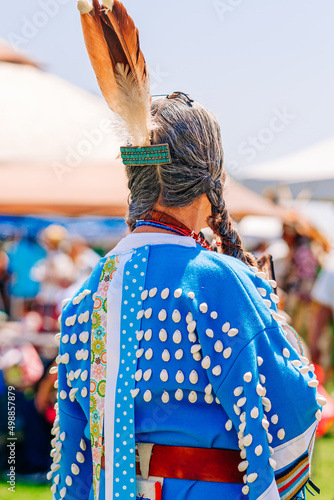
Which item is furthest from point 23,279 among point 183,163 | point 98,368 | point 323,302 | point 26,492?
point 183,163

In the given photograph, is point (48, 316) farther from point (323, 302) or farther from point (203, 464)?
point (203, 464)

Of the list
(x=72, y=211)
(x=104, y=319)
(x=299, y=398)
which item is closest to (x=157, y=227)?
(x=104, y=319)

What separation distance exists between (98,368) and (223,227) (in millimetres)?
472

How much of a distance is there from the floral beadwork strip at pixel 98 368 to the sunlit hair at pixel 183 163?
0.20m

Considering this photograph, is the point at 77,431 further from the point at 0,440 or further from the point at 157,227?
the point at 0,440

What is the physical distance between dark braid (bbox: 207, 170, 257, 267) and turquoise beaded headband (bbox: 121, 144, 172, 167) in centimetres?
15

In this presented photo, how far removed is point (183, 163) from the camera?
1479 mm

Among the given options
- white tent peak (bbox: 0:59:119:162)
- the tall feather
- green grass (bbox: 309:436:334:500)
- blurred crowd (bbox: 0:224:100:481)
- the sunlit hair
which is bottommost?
green grass (bbox: 309:436:334:500)

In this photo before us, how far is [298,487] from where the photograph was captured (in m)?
1.45

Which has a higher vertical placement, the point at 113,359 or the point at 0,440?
the point at 113,359

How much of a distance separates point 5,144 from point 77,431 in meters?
2.97

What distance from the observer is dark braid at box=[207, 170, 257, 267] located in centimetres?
155

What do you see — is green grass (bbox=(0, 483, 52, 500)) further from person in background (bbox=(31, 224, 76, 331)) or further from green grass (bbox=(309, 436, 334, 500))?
green grass (bbox=(309, 436, 334, 500))

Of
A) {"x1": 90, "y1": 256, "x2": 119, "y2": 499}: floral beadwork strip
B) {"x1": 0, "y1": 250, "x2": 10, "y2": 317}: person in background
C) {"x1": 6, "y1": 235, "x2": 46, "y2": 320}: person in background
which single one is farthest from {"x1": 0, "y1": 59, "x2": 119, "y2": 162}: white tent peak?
{"x1": 0, "y1": 250, "x2": 10, "y2": 317}: person in background
